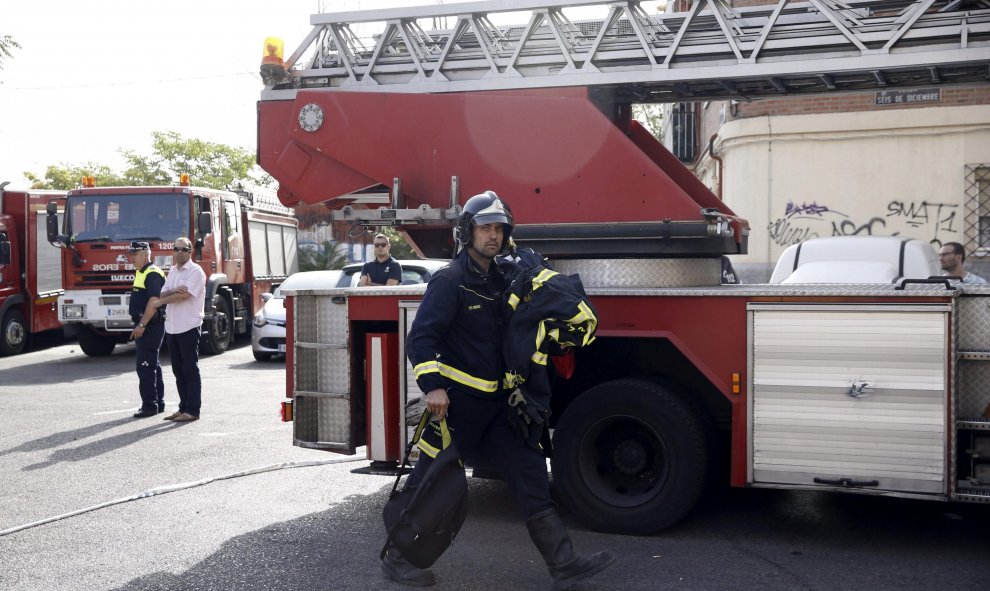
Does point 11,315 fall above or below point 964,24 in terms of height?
below

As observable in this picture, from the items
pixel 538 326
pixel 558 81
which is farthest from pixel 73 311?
pixel 538 326

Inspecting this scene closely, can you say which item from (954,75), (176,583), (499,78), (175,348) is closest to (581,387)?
(499,78)

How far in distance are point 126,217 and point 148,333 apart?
20.5 ft

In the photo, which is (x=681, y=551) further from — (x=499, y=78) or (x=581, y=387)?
(x=499, y=78)

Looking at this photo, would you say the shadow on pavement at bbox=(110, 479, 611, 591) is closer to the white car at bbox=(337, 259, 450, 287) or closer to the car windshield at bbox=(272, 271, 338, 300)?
the white car at bbox=(337, 259, 450, 287)

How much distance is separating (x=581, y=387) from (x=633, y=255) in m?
0.84

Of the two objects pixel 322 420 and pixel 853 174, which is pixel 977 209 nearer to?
pixel 853 174

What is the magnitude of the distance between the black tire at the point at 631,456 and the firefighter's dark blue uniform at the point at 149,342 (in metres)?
5.81

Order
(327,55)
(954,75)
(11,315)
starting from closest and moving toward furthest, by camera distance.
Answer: (954,75) → (327,55) → (11,315)

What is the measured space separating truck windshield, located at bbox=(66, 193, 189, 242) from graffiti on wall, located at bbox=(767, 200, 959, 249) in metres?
9.56

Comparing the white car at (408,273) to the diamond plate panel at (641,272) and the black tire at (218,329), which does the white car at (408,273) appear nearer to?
the black tire at (218,329)

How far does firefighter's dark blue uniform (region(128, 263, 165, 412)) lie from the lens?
1005 centimetres

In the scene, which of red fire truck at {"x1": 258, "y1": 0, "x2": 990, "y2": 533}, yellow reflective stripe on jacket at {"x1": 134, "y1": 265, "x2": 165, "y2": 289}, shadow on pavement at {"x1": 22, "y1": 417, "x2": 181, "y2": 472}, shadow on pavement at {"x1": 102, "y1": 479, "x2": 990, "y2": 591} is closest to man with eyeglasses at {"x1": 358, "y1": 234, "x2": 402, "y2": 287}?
yellow reflective stripe on jacket at {"x1": 134, "y1": 265, "x2": 165, "y2": 289}

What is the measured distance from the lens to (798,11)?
5.90 m
